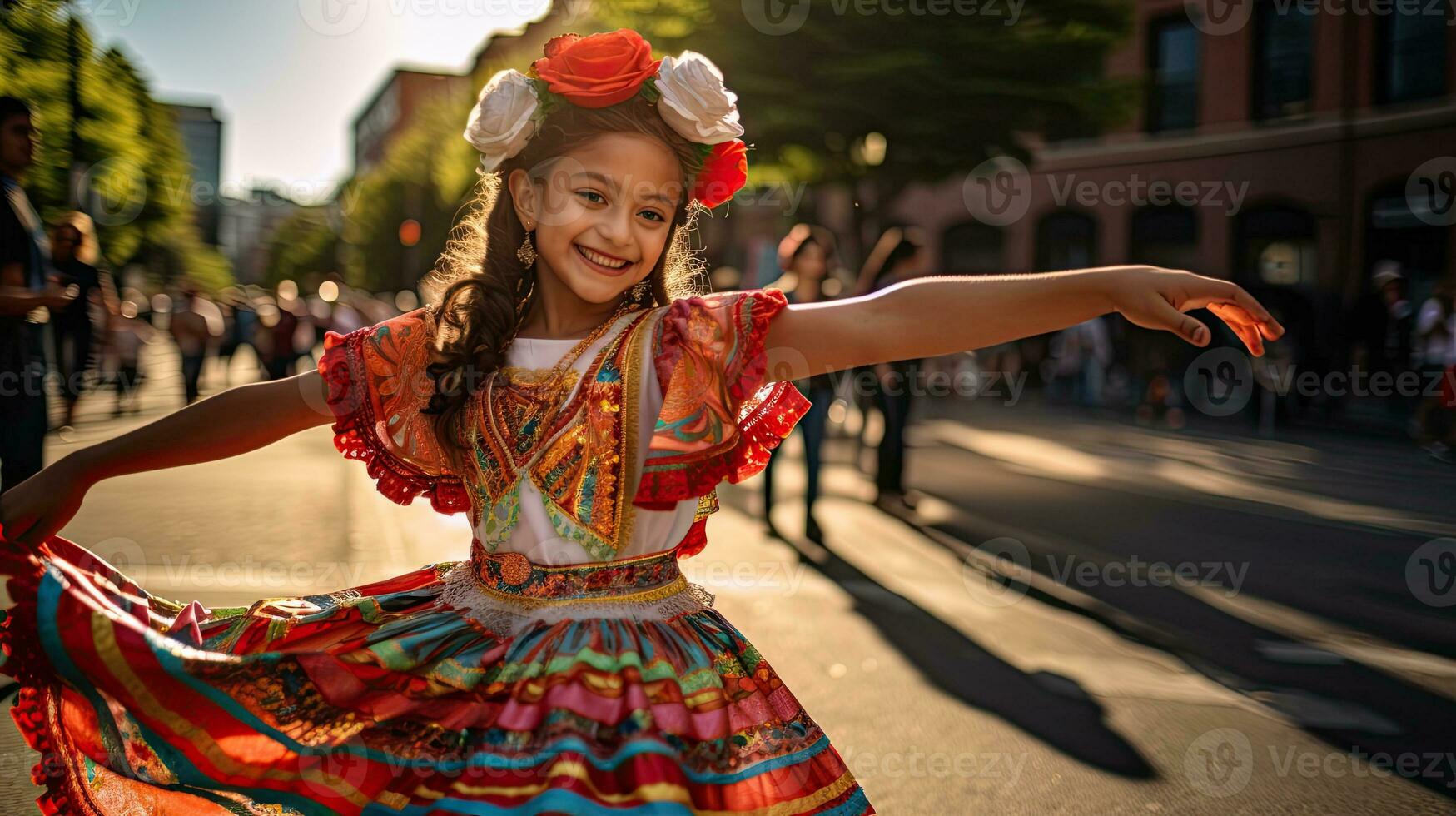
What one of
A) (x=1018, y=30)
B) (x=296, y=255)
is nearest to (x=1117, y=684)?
(x=1018, y=30)

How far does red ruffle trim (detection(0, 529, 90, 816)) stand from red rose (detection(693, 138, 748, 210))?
51.8 inches

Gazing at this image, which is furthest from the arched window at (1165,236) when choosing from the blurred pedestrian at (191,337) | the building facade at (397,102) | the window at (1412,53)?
the building facade at (397,102)

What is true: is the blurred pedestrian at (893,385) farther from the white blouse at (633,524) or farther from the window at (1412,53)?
the window at (1412,53)

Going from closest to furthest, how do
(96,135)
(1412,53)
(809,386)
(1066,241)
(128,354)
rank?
(809,386) < (128,354) < (1412,53) < (96,135) < (1066,241)

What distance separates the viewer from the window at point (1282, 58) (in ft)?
80.1

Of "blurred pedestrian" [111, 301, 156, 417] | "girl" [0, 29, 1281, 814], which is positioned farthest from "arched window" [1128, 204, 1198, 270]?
"girl" [0, 29, 1281, 814]

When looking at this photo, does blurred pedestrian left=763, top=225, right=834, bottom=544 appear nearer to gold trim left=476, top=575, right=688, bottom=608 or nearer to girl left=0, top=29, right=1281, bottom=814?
girl left=0, top=29, right=1281, bottom=814

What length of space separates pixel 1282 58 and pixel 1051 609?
23077 millimetres

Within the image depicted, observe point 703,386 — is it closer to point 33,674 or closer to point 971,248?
point 33,674

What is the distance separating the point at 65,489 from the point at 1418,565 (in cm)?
747

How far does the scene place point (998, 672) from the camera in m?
4.83

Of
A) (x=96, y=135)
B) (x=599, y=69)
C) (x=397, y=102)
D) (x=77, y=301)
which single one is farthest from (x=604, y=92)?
(x=397, y=102)

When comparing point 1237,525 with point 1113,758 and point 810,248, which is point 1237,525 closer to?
point 810,248

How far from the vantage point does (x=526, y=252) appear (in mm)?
2439
